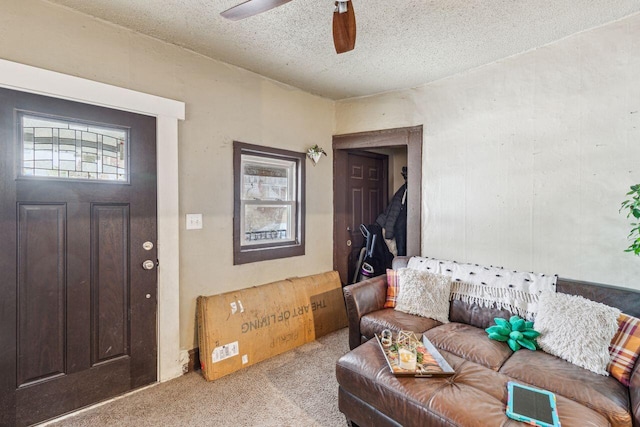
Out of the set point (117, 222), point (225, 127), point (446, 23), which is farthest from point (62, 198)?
point (446, 23)

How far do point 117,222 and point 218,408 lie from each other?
4.73ft

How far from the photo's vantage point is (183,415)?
1997 mm

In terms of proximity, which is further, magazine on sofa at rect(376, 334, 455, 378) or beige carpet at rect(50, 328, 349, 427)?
beige carpet at rect(50, 328, 349, 427)

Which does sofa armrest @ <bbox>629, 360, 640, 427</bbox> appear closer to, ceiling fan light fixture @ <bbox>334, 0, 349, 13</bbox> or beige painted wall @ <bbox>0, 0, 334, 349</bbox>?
ceiling fan light fixture @ <bbox>334, 0, 349, 13</bbox>

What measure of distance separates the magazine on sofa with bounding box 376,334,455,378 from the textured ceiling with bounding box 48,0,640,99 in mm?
2088

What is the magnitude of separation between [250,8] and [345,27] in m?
0.47

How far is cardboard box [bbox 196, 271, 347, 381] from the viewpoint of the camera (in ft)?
8.16

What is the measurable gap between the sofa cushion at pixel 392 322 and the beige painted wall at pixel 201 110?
1.07 meters

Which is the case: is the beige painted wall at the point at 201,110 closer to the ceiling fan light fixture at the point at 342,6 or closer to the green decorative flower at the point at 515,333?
the ceiling fan light fixture at the point at 342,6

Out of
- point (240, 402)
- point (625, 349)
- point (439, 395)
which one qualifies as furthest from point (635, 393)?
point (240, 402)

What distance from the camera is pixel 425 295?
2564 mm

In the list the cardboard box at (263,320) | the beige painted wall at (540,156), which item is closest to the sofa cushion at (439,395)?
the cardboard box at (263,320)

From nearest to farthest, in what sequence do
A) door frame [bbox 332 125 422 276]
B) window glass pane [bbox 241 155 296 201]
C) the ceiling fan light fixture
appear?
the ceiling fan light fixture → window glass pane [bbox 241 155 296 201] → door frame [bbox 332 125 422 276]

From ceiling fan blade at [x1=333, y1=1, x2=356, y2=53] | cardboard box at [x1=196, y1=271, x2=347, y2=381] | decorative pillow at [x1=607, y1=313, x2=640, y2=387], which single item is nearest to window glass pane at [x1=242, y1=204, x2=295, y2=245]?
cardboard box at [x1=196, y1=271, x2=347, y2=381]
